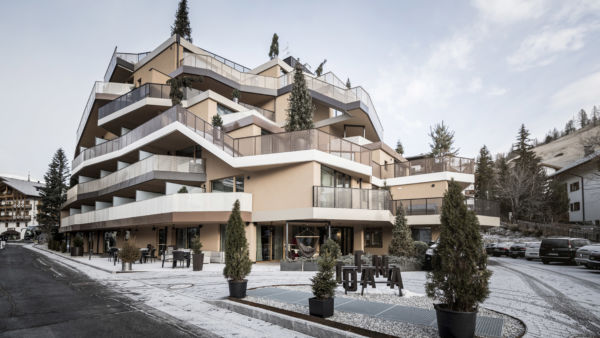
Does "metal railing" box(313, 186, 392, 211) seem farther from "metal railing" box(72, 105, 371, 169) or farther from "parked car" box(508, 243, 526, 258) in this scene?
"parked car" box(508, 243, 526, 258)

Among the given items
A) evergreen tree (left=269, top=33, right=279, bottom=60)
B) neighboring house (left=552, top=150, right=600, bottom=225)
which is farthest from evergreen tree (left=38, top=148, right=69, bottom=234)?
neighboring house (left=552, top=150, right=600, bottom=225)

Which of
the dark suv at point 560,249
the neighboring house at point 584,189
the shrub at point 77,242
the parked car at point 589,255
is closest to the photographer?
the parked car at point 589,255

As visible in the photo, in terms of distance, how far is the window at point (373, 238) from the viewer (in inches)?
1050

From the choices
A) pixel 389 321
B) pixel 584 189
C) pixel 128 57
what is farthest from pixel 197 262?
pixel 584 189

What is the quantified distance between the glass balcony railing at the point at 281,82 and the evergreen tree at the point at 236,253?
19.8 m

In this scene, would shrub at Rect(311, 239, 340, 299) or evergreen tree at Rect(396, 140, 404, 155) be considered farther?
evergreen tree at Rect(396, 140, 404, 155)

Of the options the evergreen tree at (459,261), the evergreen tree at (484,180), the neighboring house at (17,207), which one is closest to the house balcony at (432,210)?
the evergreen tree at (459,261)

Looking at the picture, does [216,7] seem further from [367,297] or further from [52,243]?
[52,243]

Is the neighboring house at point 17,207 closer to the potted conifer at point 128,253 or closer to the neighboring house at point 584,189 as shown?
the potted conifer at point 128,253

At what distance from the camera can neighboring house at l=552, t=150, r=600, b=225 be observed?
41.8m

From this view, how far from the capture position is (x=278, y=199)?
65.1 ft

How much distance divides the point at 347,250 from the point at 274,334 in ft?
65.1

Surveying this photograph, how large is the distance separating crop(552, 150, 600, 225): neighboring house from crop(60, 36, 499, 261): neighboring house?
85.7ft

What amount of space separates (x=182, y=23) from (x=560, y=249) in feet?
124
